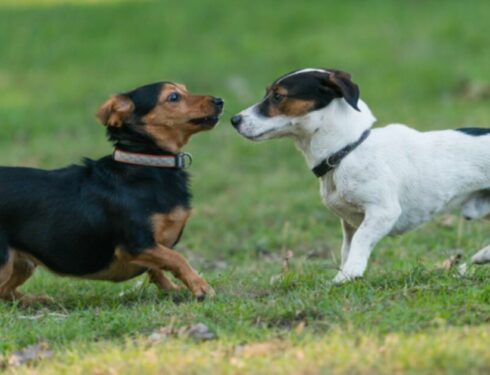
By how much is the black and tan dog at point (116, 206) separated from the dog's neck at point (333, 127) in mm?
813

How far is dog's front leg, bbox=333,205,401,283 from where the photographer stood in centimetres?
689

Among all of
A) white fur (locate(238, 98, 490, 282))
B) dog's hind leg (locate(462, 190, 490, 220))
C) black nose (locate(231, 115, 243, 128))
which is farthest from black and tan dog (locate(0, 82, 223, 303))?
dog's hind leg (locate(462, 190, 490, 220))

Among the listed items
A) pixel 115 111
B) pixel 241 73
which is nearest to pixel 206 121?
pixel 115 111

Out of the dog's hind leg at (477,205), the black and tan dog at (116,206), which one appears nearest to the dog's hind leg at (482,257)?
the dog's hind leg at (477,205)

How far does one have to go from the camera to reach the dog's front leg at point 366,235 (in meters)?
6.89

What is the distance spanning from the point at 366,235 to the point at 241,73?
38.5ft

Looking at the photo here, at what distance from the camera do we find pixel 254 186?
12.5 m

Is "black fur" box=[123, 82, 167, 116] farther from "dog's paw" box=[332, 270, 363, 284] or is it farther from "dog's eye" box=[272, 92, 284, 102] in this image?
"dog's paw" box=[332, 270, 363, 284]

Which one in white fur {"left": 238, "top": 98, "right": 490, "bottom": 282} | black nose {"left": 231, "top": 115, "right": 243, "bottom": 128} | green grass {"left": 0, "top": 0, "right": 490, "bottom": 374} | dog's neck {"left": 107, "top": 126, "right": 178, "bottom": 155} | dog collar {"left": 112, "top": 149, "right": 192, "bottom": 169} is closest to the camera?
green grass {"left": 0, "top": 0, "right": 490, "bottom": 374}

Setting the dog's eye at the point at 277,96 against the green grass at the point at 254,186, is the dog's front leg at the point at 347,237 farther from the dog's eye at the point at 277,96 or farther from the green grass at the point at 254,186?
the dog's eye at the point at 277,96

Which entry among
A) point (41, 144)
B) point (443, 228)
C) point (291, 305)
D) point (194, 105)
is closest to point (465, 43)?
point (41, 144)

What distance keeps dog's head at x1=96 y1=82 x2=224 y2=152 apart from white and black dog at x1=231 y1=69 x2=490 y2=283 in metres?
0.45

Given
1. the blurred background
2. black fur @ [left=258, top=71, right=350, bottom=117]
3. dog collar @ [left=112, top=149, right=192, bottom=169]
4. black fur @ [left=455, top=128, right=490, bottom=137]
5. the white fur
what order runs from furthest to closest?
the blurred background → dog collar @ [left=112, top=149, right=192, bottom=169] → black fur @ [left=455, top=128, right=490, bottom=137] → black fur @ [left=258, top=71, right=350, bottom=117] → the white fur

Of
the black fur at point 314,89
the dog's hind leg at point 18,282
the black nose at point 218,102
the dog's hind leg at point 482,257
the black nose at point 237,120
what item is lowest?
the dog's hind leg at point 18,282
